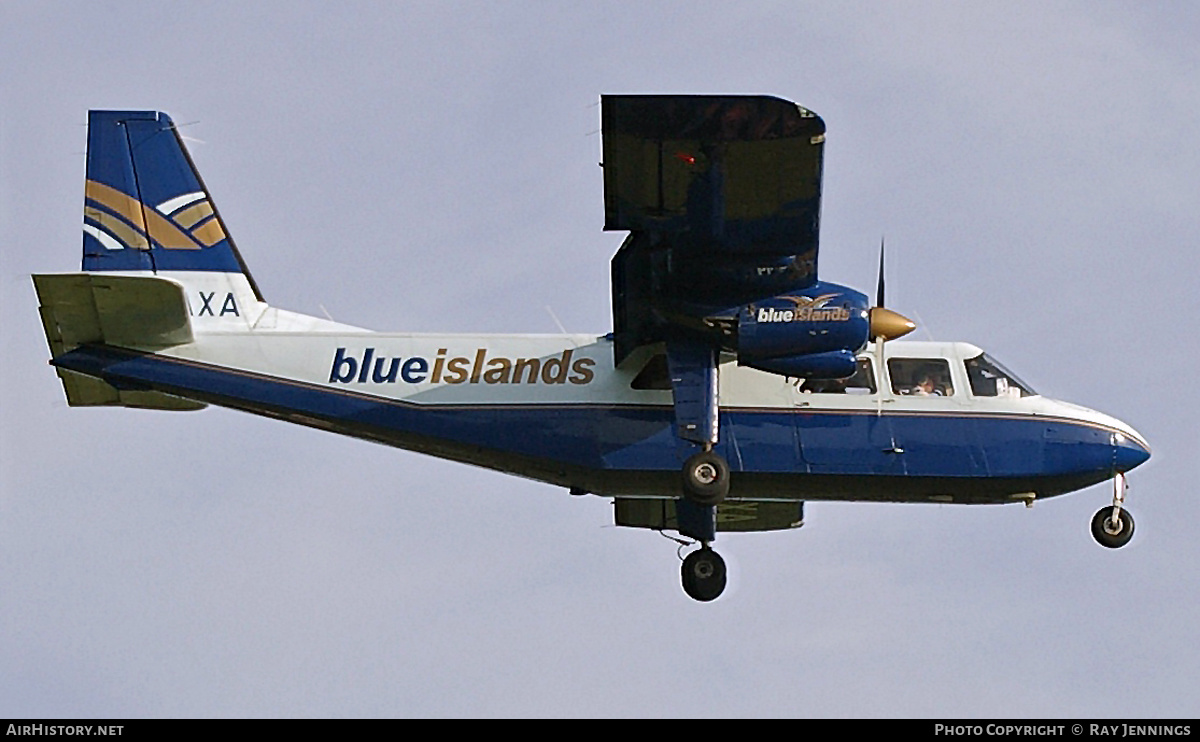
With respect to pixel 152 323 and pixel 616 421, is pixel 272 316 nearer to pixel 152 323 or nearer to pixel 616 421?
pixel 152 323

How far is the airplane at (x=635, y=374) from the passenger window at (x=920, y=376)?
0.02m

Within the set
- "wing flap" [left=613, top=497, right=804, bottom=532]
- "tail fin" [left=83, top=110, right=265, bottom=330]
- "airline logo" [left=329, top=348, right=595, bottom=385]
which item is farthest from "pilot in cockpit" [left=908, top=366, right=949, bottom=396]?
"tail fin" [left=83, top=110, right=265, bottom=330]

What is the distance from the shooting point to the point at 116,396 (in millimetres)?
23672

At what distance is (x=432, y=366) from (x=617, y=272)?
2.47 metres

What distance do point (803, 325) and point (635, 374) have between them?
2311 millimetres

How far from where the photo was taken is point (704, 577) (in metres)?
24.5

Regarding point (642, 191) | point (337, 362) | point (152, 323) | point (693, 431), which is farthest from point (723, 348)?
point (152, 323)

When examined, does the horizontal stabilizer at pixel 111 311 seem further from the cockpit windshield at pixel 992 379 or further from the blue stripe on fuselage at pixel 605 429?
the cockpit windshield at pixel 992 379

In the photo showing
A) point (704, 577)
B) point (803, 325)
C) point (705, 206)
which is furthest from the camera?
point (704, 577)

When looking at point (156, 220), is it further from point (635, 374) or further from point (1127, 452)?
point (1127, 452)

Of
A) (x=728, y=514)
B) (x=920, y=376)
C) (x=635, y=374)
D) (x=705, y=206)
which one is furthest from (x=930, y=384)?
(x=705, y=206)

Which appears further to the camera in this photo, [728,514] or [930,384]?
[728,514]
